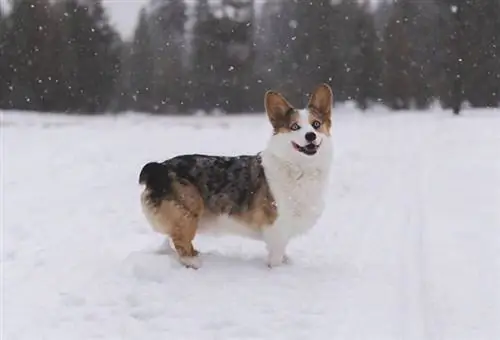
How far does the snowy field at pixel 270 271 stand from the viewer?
182 inches

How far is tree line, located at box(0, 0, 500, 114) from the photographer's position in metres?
38.8

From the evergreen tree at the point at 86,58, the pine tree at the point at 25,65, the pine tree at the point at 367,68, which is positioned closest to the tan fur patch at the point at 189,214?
the pine tree at the point at 367,68

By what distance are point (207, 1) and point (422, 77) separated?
1307 centimetres

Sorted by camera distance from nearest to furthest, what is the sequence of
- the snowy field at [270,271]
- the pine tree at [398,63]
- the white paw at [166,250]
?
1. the snowy field at [270,271]
2. the white paw at [166,250]
3. the pine tree at [398,63]

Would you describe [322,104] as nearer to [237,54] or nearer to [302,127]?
[302,127]

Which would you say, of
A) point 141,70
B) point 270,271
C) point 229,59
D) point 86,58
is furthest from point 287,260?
point 141,70

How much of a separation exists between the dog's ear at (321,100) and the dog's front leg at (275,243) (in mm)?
999

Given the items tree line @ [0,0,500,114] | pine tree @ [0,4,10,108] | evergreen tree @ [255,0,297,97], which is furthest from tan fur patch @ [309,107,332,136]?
pine tree @ [0,4,10,108]

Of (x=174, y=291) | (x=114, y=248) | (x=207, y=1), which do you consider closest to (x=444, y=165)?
(x=114, y=248)

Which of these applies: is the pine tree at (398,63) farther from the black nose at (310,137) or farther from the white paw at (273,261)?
the black nose at (310,137)

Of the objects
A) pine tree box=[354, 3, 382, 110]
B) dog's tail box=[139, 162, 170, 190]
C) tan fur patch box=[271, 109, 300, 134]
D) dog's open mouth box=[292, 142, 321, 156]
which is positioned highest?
pine tree box=[354, 3, 382, 110]

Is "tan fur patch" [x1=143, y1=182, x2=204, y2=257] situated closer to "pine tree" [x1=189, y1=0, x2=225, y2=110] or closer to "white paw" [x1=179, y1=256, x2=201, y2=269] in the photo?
"white paw" [x1=179, y1=256, x2=201, y2=269]

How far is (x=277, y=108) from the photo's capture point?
5.76 metres

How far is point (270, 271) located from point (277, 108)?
131 centimetres
